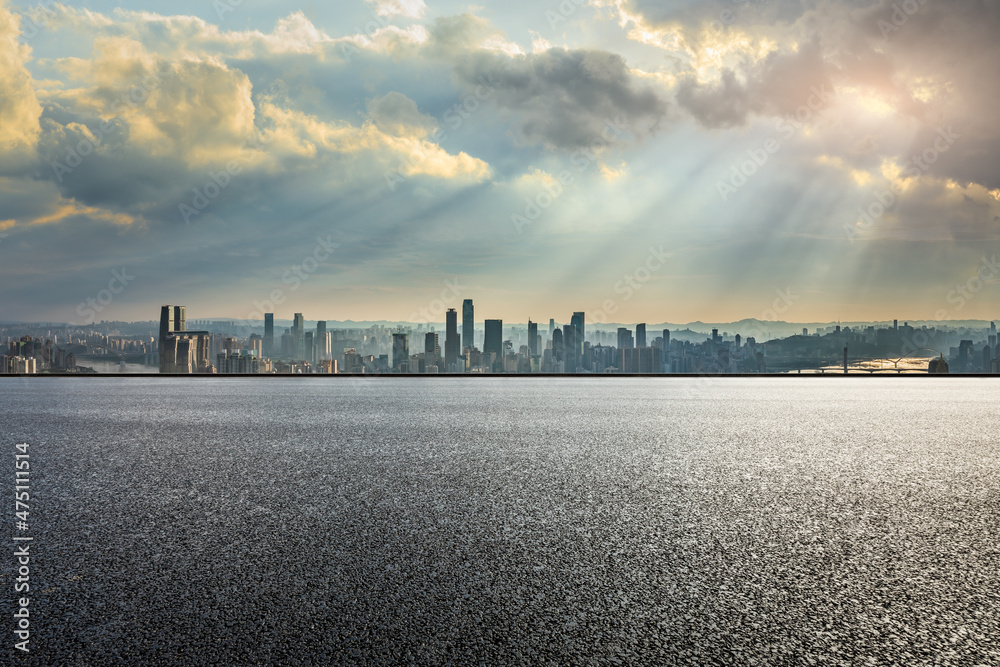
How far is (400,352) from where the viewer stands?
27.5m

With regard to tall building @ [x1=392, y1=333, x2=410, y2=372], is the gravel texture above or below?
below

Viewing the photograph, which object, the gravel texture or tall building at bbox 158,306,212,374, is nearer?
the gravel texture

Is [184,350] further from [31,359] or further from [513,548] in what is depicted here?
[513,548]

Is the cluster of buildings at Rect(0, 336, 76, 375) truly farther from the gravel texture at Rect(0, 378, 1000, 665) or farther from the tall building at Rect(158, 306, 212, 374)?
the gravel texture at Rect(0, 378, 1000, 665)

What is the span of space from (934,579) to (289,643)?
327cm

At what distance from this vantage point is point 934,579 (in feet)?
11.3

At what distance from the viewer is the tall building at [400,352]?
84.0ft

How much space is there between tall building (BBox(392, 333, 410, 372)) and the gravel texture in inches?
636

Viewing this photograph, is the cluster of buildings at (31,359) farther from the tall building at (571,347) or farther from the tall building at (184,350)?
the tall building at (571,347)

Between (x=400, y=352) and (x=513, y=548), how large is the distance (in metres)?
24.0

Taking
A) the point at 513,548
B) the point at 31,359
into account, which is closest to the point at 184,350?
the point at 31,359

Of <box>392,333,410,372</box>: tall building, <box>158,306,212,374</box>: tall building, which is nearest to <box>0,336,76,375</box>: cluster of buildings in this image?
<box>158,306,212,374</box>: tall building

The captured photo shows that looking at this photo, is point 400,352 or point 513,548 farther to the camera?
point 400,352

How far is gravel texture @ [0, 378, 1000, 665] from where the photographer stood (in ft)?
8.97
